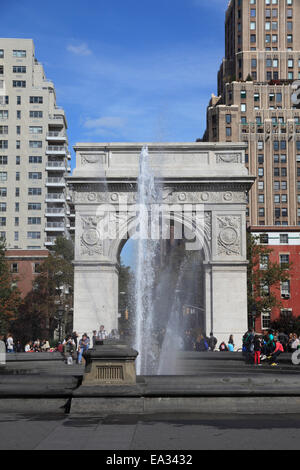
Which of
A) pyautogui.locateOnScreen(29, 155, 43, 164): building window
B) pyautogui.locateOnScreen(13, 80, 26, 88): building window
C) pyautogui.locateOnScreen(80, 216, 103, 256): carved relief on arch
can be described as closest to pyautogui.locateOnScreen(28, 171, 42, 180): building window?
pyautogui.locateOnScreen(29, 155, 43, 164): building window

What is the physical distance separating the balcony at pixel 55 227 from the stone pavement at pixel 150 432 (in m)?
66.7

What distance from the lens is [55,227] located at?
76562 millimetres

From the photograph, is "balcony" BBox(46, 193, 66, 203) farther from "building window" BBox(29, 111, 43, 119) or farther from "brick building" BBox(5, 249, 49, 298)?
"brick building" BBox(5, 249, 49, 298)

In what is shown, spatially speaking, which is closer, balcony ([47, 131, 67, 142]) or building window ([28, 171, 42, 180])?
building window ([28, 171, 42, 180])

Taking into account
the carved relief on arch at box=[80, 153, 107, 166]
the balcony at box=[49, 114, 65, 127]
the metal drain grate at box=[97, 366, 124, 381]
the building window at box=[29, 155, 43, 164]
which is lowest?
the metal drain grate at box=[97, 366, 124, 381]

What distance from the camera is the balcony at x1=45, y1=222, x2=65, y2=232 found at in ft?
250

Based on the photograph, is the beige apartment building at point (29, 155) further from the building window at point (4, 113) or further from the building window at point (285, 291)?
the building window at point (285, 291)

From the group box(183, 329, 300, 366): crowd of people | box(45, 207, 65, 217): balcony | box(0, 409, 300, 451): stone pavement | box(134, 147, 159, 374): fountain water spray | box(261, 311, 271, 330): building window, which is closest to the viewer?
box(0, 409, 300, 451): stone pavement

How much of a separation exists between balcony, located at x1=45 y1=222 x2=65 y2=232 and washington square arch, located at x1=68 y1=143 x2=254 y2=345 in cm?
3989

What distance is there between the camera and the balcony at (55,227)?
76188mm

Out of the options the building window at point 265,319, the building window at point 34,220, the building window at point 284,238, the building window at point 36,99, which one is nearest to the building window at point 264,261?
the building window at point 284,238

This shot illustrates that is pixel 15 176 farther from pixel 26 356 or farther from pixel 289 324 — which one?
pixel 26 356

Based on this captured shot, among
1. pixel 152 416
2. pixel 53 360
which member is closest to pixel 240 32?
pixel 53 360

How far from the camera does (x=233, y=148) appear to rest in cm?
3691
